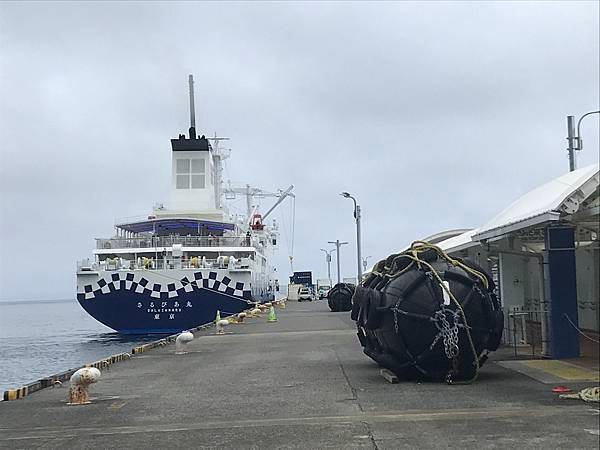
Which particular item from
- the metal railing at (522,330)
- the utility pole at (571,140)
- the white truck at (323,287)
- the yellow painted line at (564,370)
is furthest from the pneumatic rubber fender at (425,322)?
the white truck at (323,287)

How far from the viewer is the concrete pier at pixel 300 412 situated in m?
6.70

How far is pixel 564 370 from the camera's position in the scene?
10703mm

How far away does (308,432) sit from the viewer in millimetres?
7059

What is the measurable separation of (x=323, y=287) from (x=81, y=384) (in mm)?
79184

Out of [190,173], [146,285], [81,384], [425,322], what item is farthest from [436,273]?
[190,173]

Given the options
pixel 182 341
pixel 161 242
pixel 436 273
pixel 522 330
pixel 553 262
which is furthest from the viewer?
pixel 161 242

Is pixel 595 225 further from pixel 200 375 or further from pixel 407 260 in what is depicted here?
pixel 200 375

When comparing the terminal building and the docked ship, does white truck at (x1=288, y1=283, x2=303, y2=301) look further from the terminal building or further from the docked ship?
the terminal building

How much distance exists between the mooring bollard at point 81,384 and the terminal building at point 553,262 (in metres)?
6.26

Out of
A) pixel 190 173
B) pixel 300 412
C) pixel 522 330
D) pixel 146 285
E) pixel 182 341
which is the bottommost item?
pixel 300 412

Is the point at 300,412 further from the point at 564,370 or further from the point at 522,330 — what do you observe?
the point at 522,330

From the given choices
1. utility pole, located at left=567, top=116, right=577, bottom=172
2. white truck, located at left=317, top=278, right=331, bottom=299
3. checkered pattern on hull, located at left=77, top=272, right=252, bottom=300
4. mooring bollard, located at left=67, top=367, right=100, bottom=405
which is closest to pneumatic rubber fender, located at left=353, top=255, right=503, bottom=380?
mooring bollard, located at left=67, top=367, right=100, bottom=405

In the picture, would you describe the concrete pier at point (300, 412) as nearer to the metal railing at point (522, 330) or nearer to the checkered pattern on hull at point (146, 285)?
the metal railing at point (522, 330)

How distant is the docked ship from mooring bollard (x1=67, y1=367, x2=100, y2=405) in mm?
26038
